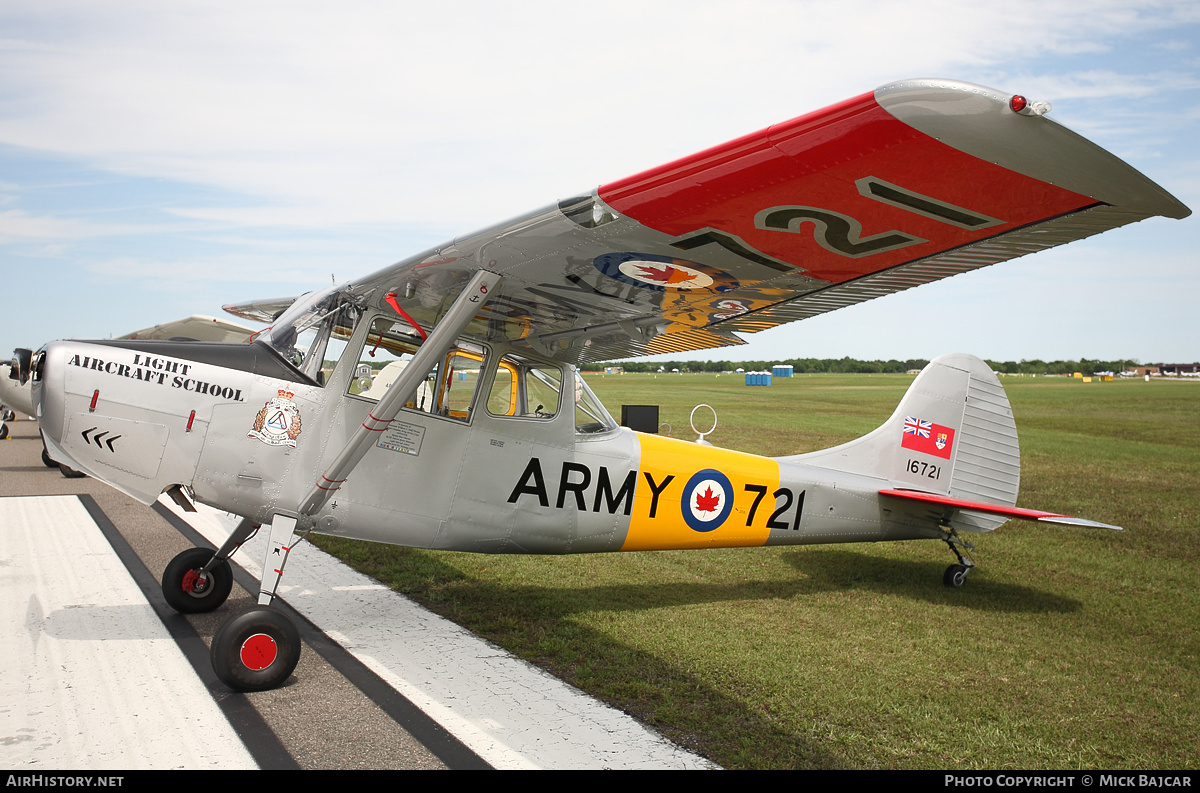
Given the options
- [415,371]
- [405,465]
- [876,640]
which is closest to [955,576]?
[876,640]

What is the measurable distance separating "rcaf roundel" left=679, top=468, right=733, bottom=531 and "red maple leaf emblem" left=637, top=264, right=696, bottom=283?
104 inches

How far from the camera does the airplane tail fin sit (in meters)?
7.25

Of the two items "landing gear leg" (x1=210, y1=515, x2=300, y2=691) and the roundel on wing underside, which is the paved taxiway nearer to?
"landing gear leg" (x1=210, y1=515, x2=300, y2=691)

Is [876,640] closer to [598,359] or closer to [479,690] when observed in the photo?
[479,690]

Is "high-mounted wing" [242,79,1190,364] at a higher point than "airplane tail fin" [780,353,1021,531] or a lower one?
higher

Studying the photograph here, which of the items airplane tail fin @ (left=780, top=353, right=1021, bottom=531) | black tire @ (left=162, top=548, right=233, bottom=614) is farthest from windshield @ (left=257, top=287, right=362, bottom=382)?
airplane tail fin @ (left=780, top=353, right=1021, bottom=531)

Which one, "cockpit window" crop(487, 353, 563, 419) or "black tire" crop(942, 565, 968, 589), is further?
"black tire" crop(942, 565, 968, 589)

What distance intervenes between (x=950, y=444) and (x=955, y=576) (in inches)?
53.4

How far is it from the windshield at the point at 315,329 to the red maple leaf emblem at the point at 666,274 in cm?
233

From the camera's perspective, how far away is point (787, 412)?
33.8m

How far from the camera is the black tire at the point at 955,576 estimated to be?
7191mm

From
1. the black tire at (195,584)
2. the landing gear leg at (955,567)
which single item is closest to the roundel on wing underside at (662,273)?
the black tire at (195,584)

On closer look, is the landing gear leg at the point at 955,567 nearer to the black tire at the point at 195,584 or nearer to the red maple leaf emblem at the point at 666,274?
the red maple leaf emblem at the point at 666,274
